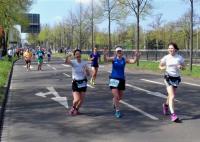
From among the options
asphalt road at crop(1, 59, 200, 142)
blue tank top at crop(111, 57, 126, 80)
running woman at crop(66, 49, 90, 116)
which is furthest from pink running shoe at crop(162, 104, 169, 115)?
running woman at crop(66, 49, 90, 116)

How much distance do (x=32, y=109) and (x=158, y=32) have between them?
2930 inches

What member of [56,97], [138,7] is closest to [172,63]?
[56,97]

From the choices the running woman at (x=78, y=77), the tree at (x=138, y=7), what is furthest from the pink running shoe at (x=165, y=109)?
the tree at (x=138, y=7)

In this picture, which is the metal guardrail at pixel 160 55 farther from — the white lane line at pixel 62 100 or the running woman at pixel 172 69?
the running woman at pixel 172 69

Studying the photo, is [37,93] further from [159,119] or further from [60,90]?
[159,119]

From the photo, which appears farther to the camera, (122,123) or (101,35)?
(101,35)

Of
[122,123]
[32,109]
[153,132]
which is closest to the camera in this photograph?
[153,132]

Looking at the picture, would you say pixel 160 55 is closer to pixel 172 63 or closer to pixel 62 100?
pixel 62 100

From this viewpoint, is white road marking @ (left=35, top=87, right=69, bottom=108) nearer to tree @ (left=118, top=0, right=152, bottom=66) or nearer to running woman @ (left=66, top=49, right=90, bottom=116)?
running woman @ (left=66, top=49, right=90, bottom=116)

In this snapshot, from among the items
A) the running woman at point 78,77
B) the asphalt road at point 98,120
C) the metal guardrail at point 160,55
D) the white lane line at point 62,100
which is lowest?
the asphalt road at point 98,120

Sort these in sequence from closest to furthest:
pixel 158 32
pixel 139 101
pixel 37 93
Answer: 1. pixel 139 101
2. pixel 37 93
3. pixel 158 32

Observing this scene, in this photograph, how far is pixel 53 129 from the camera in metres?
11.0

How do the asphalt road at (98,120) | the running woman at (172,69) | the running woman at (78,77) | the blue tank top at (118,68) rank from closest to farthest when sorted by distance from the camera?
the asphalt road at (98,120) < the running woman at (172,69) < the blue tank top at (118,68) < the running woman at (78,77)

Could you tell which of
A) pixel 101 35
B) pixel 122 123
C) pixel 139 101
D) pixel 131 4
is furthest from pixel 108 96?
pixel 101 35
